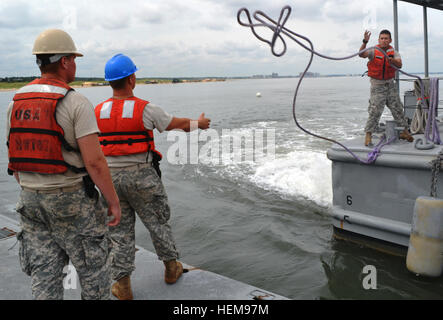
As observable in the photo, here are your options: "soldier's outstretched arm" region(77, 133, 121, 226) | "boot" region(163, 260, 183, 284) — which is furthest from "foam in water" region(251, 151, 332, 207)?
"soldier's outstretched arm" region(77, 133, 121, 226)

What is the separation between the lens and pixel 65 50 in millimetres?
2365

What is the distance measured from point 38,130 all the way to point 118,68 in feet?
3.46

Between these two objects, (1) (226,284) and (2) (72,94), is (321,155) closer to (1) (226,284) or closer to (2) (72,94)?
(1) (226,284)

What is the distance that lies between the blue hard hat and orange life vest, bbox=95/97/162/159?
0.64 ft

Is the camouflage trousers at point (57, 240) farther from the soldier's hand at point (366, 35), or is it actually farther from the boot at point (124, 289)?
the soldier's hand at point (366, 35)

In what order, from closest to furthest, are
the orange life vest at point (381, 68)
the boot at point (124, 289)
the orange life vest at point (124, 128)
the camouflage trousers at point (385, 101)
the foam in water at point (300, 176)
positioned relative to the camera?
the orange life vest at point (124, 128)
the boot at point (124, 289)
the orange life vest at point (381, 68)
the camouflage trousers at point (385, 101)
the foam in water at point (300, 176)

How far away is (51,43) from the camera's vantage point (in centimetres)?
233

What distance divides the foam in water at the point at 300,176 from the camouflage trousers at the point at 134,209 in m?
4.49

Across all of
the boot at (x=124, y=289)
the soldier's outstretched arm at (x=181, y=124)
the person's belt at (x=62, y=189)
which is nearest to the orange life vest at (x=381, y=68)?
the soldier's outstretched arm at (x=181, y=124)

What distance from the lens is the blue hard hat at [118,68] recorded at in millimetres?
3143

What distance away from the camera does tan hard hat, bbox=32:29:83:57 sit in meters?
2.33

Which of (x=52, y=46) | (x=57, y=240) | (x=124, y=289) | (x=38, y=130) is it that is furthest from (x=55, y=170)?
(x=124, y=289)

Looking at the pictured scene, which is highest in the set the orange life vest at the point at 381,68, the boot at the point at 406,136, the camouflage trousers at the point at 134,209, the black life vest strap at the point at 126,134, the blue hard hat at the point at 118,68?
the orange life vest at the point at 381,68

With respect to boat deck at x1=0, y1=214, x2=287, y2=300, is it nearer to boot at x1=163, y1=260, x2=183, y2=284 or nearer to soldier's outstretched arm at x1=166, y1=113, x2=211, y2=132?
boot at x1=163, y1=260, x2=183, y2=284
